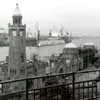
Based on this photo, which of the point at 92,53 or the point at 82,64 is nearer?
the point at 82,64

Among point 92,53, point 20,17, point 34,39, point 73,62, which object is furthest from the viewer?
point 34,39

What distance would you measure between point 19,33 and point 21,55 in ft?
6.75

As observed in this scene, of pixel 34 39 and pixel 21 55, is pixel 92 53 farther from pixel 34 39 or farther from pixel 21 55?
pixel 34 39

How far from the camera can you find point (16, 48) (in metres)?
16.0

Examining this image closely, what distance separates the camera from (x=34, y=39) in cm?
3928

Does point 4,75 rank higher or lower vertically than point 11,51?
lower

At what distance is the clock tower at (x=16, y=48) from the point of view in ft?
51.5

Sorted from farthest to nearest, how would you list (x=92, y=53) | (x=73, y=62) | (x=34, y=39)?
(x=34, y=39), (x=92, y=53), (x=73, y=62)

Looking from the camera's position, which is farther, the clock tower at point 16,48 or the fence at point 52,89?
the clock tower at point 16,48

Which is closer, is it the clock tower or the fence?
the fence

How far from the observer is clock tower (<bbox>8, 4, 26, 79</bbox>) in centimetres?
1570

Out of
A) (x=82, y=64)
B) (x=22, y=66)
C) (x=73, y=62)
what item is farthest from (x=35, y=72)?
(x=82, y=64)

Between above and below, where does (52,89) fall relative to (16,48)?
above

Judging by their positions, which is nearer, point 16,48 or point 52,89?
point 52,89
